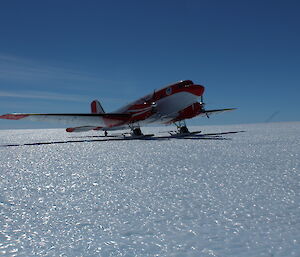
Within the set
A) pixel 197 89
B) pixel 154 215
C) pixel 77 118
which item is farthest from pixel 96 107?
pixel 154 215

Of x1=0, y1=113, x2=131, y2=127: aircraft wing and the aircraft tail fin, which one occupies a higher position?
the aircraft tail fin

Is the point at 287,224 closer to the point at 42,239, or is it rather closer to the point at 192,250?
the point at 192,250

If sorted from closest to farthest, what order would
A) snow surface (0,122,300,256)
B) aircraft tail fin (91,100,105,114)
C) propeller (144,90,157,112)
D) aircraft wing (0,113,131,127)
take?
snow surface (0,122,300,256), aircraft wing (0,113,131,127), propeller (144,90,157,112), aircraft tail fin (91,100,105,114)

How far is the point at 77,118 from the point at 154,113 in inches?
298

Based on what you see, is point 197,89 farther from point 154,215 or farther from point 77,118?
point 154,215

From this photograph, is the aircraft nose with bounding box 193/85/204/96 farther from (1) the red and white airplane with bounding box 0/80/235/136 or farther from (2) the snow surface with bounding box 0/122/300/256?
(2) the snow surface with bounding box 0/122/300/256

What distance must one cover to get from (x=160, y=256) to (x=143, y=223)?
0.91 metres

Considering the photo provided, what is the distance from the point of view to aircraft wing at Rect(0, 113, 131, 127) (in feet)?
80.8

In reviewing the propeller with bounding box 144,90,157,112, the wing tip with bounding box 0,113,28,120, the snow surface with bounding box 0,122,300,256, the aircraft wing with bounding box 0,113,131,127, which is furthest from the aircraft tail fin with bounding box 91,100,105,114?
the snow surface with bounding box 0,122,300,256

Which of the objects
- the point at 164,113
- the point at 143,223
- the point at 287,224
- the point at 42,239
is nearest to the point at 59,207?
the point at 42,239

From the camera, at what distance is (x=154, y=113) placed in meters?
26.3

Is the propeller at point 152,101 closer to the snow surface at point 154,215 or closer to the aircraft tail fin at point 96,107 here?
the aircraft tail fin at point 96,107

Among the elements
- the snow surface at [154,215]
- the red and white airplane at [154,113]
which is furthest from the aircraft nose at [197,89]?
the snow surface at [154,215]

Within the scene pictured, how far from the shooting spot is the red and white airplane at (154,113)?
24.9 metres
